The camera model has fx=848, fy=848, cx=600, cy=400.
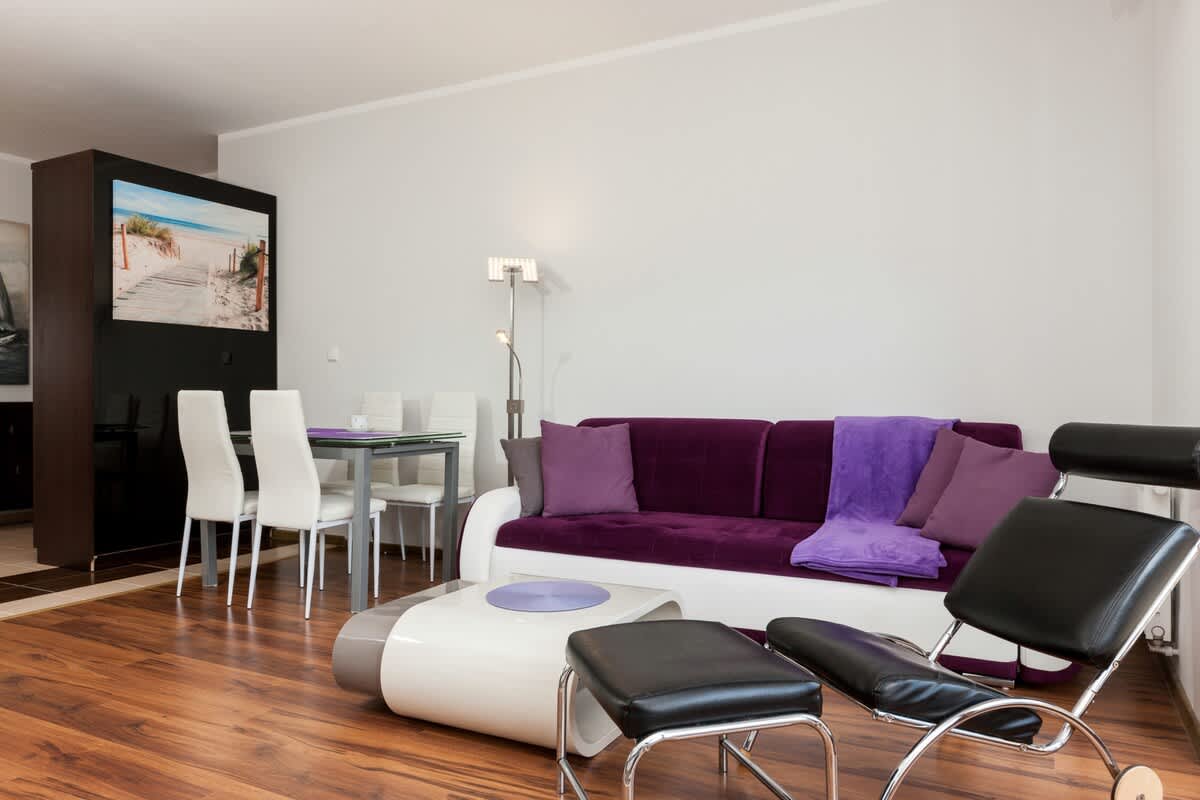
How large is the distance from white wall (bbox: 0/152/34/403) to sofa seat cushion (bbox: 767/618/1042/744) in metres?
7.35

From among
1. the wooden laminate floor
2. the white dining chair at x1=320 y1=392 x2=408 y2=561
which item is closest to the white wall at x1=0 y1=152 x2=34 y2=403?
the white dining chair at x1=320 y1=392 x2=408 y2=561

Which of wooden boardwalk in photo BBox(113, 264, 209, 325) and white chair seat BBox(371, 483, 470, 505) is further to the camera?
wooden boardwalk in photo BBox(113, 264, 209, 325)

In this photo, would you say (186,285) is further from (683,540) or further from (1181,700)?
(1181,700)

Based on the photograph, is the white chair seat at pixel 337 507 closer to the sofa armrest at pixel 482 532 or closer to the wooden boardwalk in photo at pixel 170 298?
the sofa armrest at pixel 482 532

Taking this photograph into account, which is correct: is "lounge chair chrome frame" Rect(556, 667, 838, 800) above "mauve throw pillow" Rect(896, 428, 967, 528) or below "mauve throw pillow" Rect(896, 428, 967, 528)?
below

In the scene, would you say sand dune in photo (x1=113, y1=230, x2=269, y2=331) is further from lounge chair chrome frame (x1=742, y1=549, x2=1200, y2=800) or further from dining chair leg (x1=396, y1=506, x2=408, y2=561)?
lounge chair chrome frame (x1=742, y1=549, x2=1200, y2=800)

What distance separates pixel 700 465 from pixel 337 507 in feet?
5.77

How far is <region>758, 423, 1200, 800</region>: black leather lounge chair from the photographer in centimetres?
169

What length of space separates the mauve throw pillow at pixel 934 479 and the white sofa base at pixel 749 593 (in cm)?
49

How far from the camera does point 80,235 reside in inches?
193

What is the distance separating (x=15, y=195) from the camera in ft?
23.6

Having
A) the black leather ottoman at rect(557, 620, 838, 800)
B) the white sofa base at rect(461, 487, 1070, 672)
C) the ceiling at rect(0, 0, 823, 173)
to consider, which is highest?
the ceiling at rect(0, 0, 823, 173)

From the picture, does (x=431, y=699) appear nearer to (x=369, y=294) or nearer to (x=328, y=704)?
(x=328, y=704)

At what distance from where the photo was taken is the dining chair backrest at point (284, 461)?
12.9 ft
